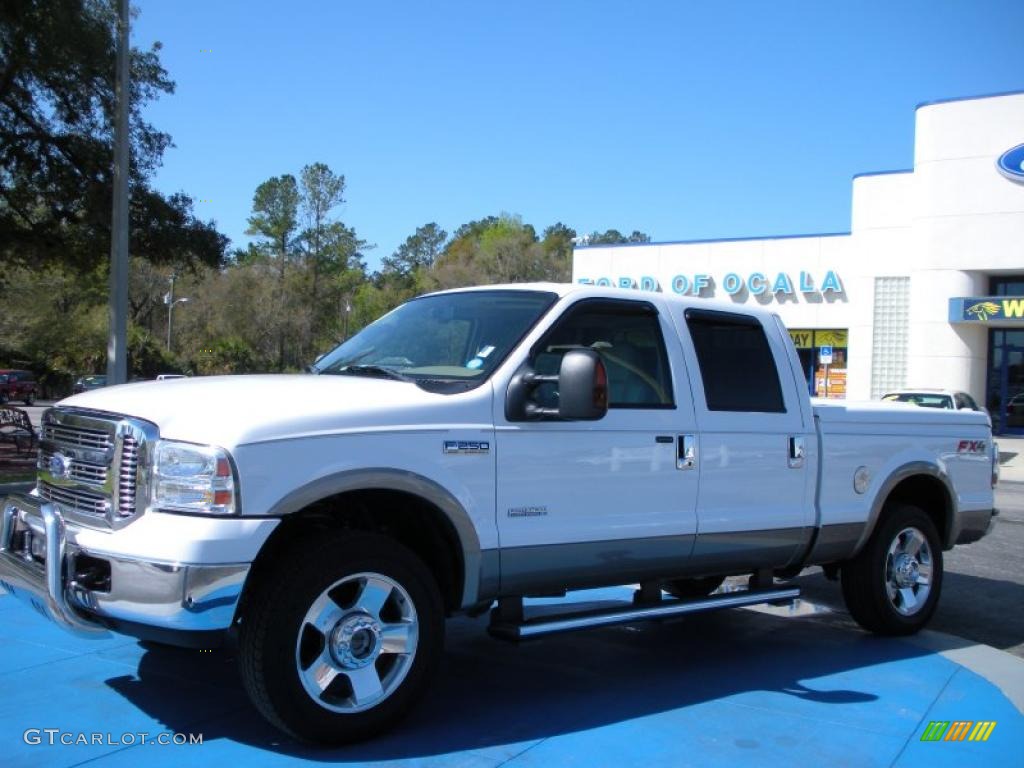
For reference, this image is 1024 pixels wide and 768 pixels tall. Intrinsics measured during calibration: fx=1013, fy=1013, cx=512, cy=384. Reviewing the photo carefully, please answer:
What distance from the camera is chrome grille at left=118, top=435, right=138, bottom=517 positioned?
408cm

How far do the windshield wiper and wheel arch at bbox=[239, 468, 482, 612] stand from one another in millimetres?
615

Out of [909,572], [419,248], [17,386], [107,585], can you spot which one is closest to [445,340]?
[107,585]

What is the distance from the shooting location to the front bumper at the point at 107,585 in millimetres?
3854

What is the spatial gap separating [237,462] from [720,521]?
9.07 ft

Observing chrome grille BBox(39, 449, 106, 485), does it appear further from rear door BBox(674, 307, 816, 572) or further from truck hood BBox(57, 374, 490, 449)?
rear door BBox(674, 307, 816, 572)

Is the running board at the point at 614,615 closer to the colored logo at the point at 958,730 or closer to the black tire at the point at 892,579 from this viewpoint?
the black tire at the point at 892,579

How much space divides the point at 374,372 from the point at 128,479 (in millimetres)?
1395

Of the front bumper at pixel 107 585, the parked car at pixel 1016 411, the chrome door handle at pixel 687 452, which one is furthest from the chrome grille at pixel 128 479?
the parked car at pixel 1016 411

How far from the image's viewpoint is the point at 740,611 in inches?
304

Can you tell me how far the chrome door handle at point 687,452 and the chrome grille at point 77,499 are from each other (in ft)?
9.25

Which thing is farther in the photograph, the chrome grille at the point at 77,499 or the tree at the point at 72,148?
the tree at the point at 72,148

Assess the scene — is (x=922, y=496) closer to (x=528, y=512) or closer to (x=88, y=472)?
(x=528, y=512)

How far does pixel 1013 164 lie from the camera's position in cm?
2934

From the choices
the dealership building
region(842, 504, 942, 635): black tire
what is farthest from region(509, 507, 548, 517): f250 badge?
the dealership building
